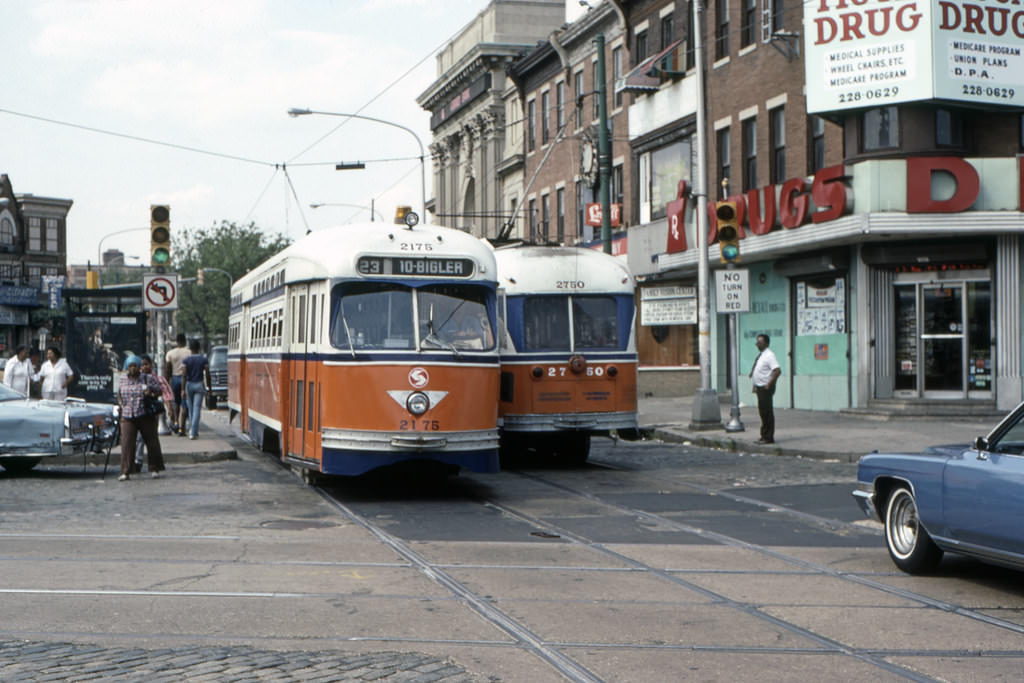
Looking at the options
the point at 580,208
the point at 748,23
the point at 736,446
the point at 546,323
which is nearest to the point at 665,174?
the point at 748,23

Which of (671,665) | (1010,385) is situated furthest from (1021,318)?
(671,665)

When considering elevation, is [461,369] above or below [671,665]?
above

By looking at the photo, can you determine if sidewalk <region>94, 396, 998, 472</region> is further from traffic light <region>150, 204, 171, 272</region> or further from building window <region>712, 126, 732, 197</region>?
building window <region>712, 126, 732, 197</region>

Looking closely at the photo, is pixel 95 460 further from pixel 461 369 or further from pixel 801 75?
pixel 801 75

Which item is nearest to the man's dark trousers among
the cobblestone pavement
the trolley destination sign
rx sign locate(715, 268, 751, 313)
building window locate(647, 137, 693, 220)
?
rx sign locate(715, 268, 751, 313)

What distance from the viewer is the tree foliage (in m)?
85.5

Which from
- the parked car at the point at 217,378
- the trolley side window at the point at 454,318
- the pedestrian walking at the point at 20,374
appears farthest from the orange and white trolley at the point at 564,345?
the parked car at the point at 217,378

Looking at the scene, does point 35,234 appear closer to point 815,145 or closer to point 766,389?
point 815,145

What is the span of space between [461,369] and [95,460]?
8.09 m

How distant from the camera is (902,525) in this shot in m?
9.89

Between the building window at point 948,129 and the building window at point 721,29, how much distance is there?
7695 millimetres

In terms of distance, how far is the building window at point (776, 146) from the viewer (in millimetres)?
29594

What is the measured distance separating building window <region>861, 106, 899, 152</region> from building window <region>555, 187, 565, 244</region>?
61.8 ft

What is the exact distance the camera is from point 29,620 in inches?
309
